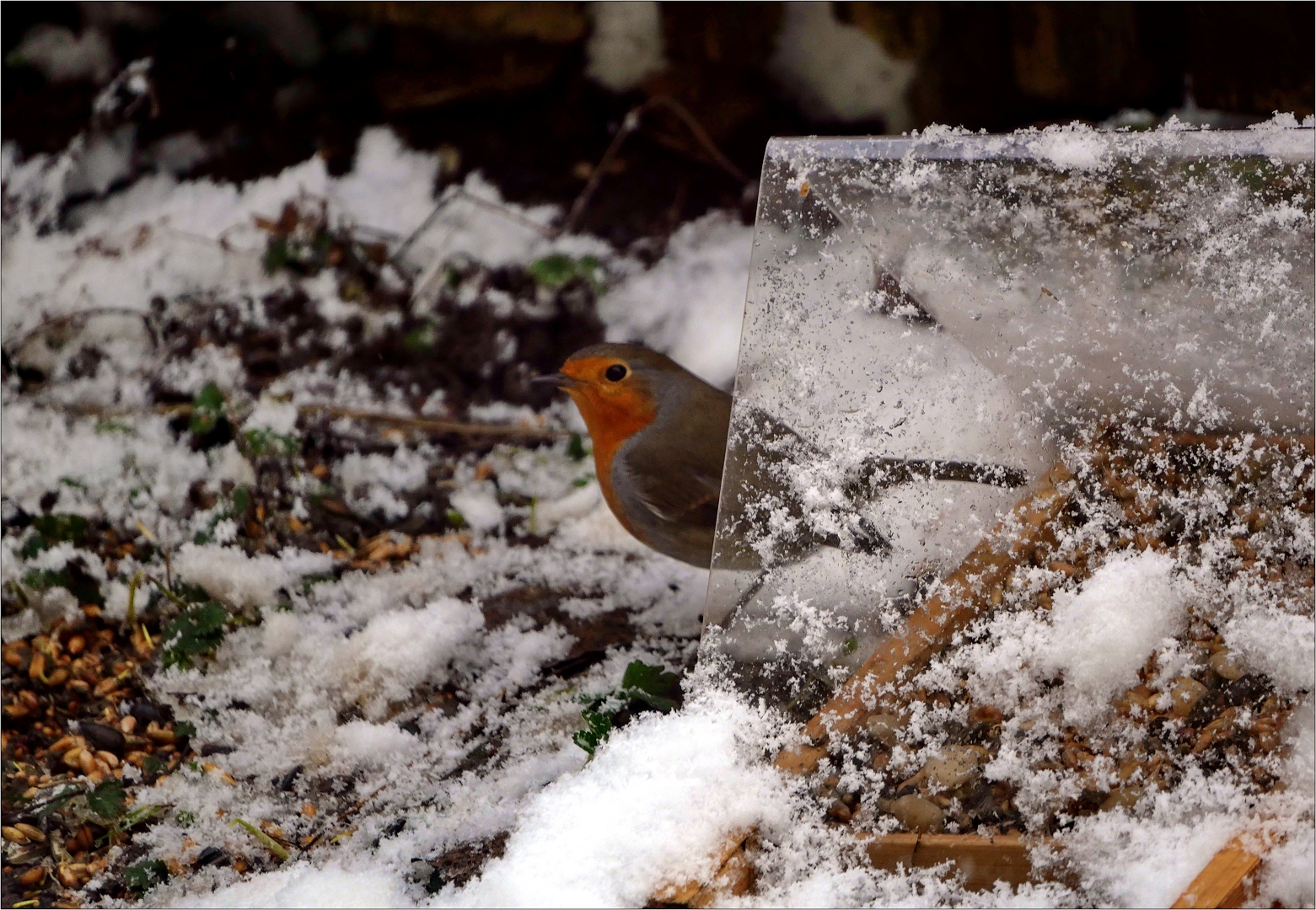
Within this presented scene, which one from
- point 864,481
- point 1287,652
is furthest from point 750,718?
point 1287,652

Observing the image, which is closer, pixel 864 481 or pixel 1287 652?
pixel 1287 652

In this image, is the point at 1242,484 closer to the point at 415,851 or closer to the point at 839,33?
the point at 415,851

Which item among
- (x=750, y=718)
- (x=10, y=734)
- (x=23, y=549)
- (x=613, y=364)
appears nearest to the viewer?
(x=750, y=718)

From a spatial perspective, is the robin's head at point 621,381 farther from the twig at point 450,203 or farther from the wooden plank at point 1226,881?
the twig at point 450,203

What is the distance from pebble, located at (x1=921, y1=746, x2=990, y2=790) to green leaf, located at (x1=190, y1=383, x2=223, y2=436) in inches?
86.9

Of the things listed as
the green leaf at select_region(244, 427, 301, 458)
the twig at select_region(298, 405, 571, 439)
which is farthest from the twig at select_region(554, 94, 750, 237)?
the green leaf at select_region(244, 427, 301, 458)

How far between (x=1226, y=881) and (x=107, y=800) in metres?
1.64

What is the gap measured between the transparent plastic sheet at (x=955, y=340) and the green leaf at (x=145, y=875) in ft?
3.06

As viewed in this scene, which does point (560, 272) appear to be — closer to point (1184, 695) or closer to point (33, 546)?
point (33, 546)

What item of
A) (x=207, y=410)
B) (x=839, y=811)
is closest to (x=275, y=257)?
(x=207, y=410)

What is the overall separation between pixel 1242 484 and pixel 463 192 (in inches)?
112

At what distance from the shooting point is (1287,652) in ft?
4.01

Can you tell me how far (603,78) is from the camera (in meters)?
3.70

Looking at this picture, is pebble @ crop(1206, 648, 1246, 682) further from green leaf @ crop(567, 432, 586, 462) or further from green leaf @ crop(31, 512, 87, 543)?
green leaf @ crop(31, 512, 87, 543)
